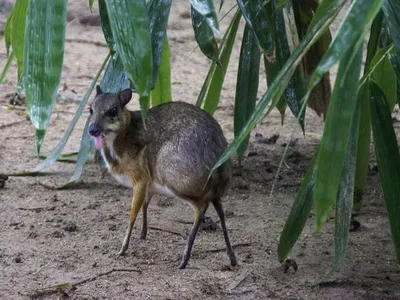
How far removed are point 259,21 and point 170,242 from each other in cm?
127

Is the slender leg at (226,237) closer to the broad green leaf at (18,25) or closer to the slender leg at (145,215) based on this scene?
the slender leg at (145,215)

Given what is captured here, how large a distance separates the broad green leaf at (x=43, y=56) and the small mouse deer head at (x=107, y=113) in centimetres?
122

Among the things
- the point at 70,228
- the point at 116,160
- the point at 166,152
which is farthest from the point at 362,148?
the point at 70,228

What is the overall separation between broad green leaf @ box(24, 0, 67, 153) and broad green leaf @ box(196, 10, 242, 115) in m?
1.56

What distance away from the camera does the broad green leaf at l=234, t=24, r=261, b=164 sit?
14.0 ft

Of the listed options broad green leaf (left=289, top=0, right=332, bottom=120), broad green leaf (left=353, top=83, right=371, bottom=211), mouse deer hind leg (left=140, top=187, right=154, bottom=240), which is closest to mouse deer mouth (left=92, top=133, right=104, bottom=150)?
mouse deer hind leg (left=140, top=187, right=154, bottom=240)

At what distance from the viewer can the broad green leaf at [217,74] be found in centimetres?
436

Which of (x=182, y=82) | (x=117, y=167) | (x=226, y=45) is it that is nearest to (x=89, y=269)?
(x=117, y=167)

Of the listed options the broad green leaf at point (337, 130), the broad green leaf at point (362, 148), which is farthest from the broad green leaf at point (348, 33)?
the broad green leaf at point (362, 148)

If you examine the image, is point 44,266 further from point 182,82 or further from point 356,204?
point 182,82

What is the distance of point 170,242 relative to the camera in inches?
169

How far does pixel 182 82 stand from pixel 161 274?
3228mm

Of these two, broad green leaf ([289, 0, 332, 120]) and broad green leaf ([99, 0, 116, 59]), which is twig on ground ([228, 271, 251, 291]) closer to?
broad green leaf ([289, 0, 332, 120])

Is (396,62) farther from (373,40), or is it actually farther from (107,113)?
(107,113)
